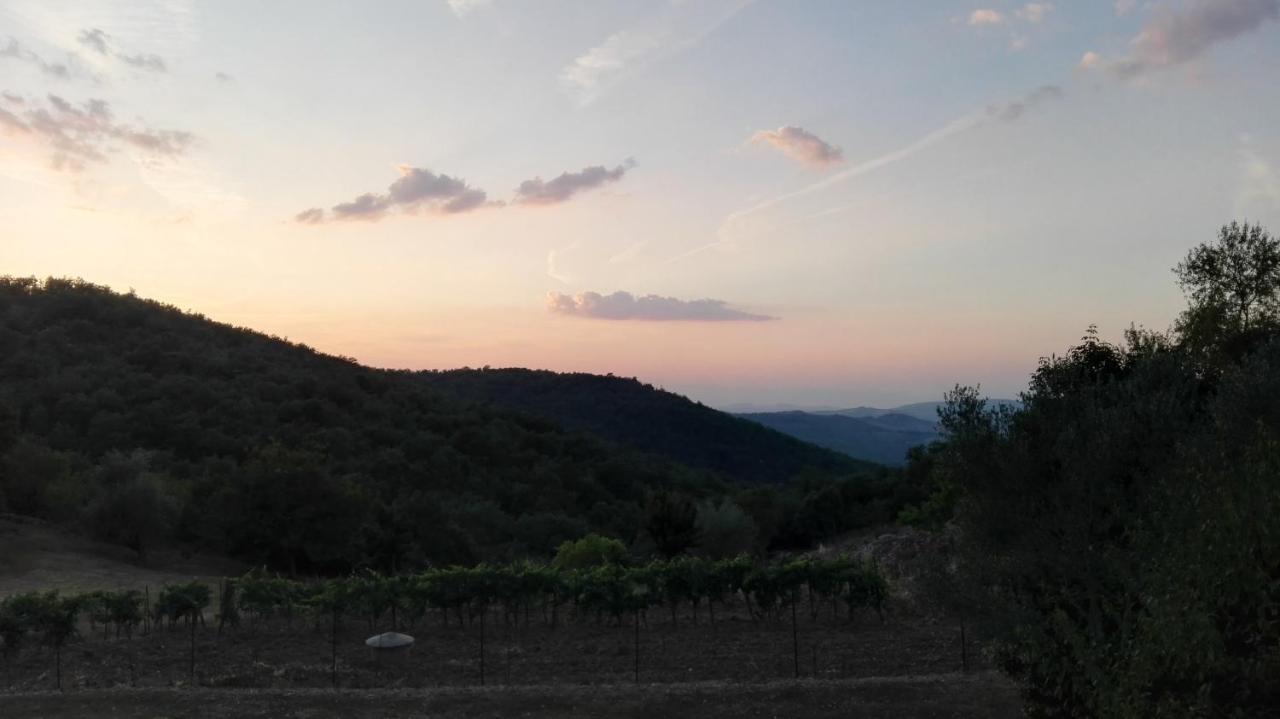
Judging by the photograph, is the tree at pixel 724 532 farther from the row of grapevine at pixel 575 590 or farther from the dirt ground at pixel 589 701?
the dirt ground at pixel 589 701

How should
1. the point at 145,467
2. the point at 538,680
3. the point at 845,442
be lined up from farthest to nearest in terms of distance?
the point at 845,442 → the point at 145,467 → the point at 538,680

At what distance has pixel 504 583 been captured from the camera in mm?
20500

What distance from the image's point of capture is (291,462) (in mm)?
35375

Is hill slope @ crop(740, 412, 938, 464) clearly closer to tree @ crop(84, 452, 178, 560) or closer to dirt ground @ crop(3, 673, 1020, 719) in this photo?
tree @ crop(84, 452, 178, 560)

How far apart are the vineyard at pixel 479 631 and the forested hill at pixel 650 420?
62.9m

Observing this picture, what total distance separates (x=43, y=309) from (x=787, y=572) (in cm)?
6612

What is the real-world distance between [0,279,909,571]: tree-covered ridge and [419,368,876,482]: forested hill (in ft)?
52.6

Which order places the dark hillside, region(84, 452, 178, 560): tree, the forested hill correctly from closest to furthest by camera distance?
region(84, 452, 178, 560): tree, the dark hillside, the forested hill

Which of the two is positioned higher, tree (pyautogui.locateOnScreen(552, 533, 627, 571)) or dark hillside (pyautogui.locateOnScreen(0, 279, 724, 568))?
dark hillside (pyautogui.locateOnScreen(0, 279, 724, 568))

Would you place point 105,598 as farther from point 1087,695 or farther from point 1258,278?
point 1258,278

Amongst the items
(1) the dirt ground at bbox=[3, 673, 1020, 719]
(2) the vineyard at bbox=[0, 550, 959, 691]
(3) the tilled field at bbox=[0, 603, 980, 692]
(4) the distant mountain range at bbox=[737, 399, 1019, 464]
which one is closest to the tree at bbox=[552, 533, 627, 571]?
(2) the vineyard at bbox=[0, 550, 959, 691]

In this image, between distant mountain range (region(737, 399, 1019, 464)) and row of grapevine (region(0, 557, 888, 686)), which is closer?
row of grapevine (region(0, 557, 888, 686))

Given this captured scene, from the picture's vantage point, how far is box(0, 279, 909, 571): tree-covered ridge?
35.1 metres

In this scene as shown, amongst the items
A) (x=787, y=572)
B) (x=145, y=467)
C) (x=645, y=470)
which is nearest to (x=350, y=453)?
(x=145, y=467)
